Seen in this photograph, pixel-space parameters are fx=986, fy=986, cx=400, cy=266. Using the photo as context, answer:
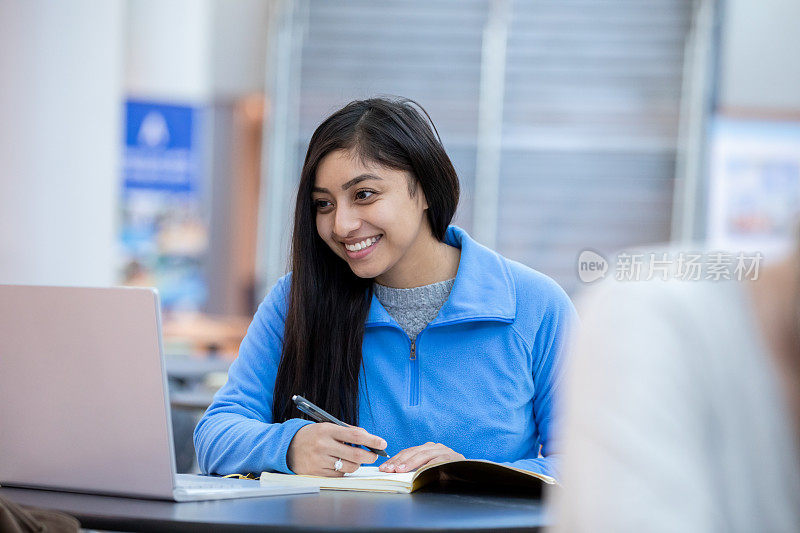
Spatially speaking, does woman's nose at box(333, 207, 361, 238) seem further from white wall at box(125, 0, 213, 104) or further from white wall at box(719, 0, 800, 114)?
white wall at box(125, 0, 213, 104)

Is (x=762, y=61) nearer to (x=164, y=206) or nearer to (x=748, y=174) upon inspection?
(x=748, y=174)

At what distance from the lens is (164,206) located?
26.9ft

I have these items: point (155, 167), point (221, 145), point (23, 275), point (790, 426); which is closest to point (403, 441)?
point (790, 426)

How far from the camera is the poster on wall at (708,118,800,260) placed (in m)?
6.24

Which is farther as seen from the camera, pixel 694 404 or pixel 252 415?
pixel 252 415

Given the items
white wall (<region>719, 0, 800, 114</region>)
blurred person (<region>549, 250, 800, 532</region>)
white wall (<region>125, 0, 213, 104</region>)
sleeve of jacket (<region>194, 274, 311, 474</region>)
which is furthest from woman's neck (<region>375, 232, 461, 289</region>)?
white wall (<region>125, 0, 213, 104</region>)

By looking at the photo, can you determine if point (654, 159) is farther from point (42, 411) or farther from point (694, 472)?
point (694, 472)

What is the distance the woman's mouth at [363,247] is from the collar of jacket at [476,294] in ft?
0.42

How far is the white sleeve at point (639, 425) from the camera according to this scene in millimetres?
707

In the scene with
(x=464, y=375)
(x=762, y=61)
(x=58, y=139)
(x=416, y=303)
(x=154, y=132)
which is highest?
(x=762, y=61)

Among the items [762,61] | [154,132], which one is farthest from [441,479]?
[154,132]

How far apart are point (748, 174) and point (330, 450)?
5174 millimetres

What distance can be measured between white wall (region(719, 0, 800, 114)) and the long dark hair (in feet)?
15.2

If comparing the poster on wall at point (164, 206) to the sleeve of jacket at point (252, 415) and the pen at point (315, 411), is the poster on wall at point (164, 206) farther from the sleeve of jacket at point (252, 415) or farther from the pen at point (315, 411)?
the pen at point (315, 411)
